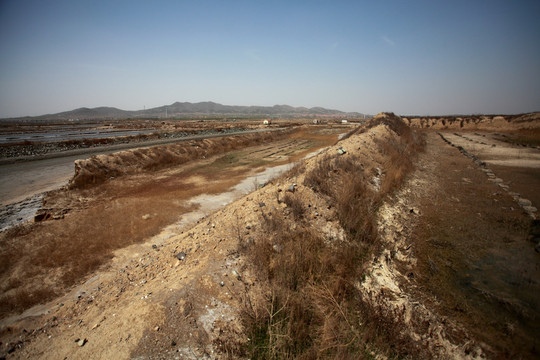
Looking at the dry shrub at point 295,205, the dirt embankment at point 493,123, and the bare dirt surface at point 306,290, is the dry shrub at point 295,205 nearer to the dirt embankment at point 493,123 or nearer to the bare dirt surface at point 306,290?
the bare dirt surface at point 306,290

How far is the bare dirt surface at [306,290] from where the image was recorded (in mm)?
Answer: 3072

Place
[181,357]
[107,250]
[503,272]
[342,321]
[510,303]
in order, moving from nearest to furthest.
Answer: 1. [181,357]
2. [342,321]
3. [510,303]
4. [503,272]
5. [107,250]

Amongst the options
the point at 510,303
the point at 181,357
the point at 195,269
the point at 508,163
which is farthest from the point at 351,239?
the point at 508,163

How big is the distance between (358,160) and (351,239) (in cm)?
629

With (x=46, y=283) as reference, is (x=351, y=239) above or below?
above

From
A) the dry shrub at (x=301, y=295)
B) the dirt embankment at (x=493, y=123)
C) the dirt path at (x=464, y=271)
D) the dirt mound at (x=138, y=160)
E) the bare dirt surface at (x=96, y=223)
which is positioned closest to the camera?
the dry shrub at (x=301, y=295)

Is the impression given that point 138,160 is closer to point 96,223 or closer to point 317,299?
point 96,223

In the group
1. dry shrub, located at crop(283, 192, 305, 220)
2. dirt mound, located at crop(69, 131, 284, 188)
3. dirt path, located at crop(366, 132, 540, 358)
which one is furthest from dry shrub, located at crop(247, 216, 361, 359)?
dirt mound, located at crop(69, 131, 284, 188)

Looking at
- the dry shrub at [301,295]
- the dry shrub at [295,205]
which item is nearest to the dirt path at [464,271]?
the dry shrub at [301,295]

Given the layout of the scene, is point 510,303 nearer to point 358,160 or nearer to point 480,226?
point 480,226

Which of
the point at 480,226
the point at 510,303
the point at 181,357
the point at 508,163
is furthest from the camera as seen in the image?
the point at 508,163

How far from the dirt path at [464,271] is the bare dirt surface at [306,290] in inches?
0.9

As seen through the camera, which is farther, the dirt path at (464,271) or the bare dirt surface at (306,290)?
the dirt path at (464,271)

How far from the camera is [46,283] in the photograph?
493cm
